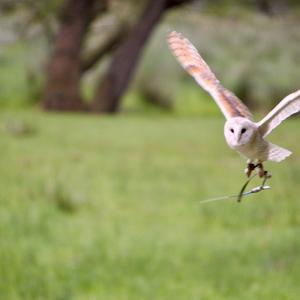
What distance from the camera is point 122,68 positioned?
586 inches

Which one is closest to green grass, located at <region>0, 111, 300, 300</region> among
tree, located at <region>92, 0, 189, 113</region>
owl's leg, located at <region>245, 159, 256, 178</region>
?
owl's leg, located at <region>245, 159, 256, 178</region>

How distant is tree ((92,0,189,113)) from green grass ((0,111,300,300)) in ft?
14.7

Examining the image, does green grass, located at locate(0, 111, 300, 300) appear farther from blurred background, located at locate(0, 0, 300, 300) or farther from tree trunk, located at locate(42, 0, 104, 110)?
tree trunk, located at locate(42, 0, 104, 110)

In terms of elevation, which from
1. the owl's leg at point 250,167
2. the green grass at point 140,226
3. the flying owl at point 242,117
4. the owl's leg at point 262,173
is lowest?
the green grass at point 140,226

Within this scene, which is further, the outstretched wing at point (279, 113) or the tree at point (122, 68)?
the tree at point (122, 68)

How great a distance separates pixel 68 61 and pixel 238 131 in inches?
561

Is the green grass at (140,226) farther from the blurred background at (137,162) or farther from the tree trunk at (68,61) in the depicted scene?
the tree trunk at (68,61)

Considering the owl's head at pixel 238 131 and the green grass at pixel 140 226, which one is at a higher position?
the owl's head at pixel 238 131

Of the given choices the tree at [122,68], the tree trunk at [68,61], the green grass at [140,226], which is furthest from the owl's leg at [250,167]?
the tree trunk at [68,61]

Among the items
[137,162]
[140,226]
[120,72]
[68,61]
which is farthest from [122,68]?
[140,226]

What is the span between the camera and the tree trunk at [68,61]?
14.6 metres

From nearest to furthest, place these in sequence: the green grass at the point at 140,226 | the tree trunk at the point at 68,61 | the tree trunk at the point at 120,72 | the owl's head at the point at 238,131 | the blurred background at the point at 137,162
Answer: the owl's head at the point at 238,131 < the green grass at the point at 140,226 < the blurred background at the point at 137,162 < the tree trunk at the point at 120,72 < the tree trunk at the point at 68,61

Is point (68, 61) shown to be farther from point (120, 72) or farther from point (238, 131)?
point (238, 131)

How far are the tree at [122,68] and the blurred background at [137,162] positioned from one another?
3 centimetres
